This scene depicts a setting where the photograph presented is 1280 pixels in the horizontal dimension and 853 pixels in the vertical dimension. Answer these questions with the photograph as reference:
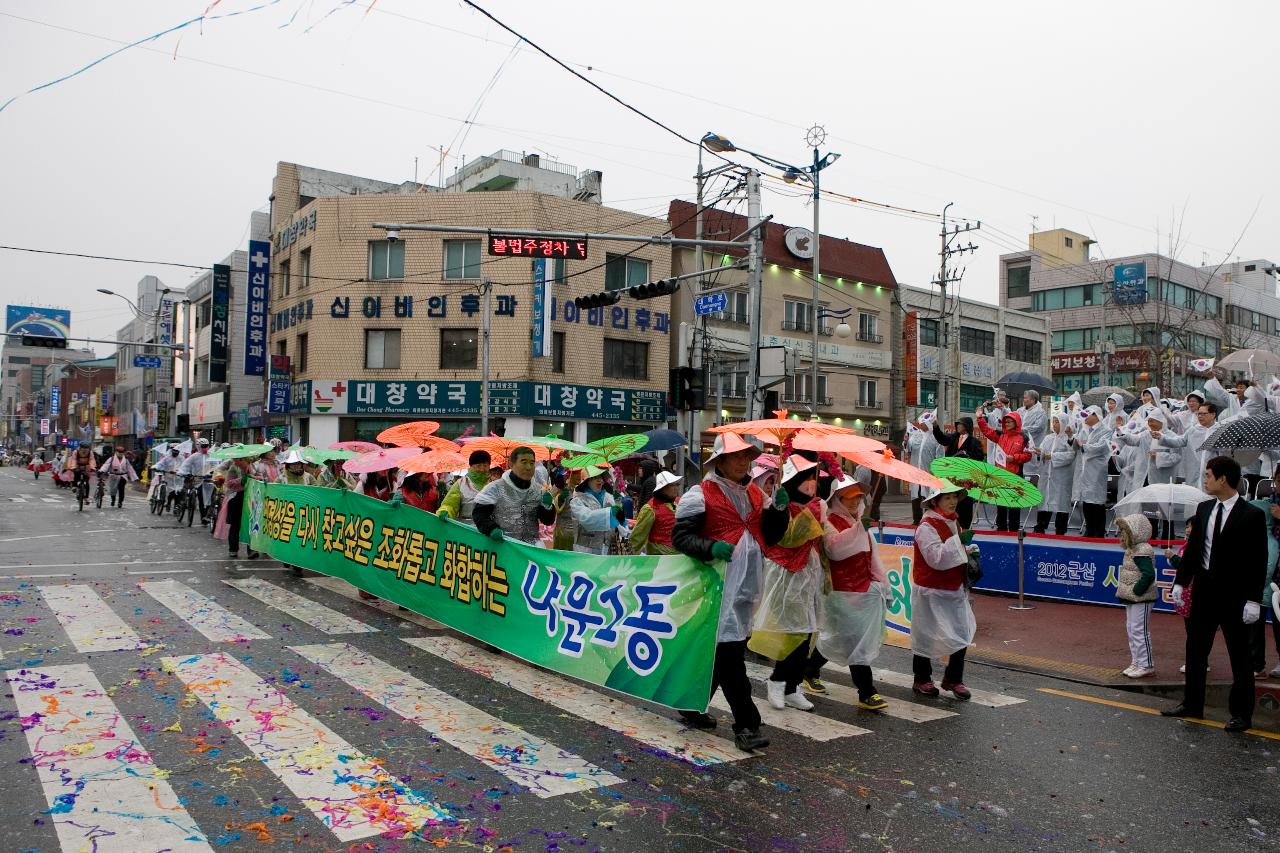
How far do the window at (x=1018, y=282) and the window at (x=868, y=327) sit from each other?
2277cm

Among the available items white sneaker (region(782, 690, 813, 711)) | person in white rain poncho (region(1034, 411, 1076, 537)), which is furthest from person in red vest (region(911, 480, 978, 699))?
person in white rain poncho (region(1034, 411, 1076, 537))

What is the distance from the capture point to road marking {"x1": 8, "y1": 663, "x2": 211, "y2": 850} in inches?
163

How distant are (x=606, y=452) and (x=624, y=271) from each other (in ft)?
83.7

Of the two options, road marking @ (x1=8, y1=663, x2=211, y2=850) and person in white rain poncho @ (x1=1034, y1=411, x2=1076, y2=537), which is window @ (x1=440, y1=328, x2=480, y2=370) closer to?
person in white rain poncho @ (x1=1034, y1=411, x2=1076, y2=537)

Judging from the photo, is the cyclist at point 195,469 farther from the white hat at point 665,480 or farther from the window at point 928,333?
the window at point 928,333

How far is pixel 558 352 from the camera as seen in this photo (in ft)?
110

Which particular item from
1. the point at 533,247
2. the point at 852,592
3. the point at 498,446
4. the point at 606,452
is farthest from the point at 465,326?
the point at 852,592

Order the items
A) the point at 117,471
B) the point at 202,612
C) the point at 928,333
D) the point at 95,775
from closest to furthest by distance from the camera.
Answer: the point at 95,775, the point at 202,612, the point at 117,471, the point at 928,333

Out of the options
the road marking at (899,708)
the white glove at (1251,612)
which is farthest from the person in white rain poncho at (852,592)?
the white glove at (1251,612)

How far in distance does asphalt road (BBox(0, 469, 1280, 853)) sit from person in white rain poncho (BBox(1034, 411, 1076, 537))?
24.8 ft

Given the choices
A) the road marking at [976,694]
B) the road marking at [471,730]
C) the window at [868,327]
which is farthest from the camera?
the window at [868,327]

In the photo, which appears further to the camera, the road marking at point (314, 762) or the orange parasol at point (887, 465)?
the orange parasol at point (887, 465)

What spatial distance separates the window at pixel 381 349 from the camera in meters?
33.8

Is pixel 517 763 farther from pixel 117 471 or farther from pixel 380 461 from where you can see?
pixel 117 471
